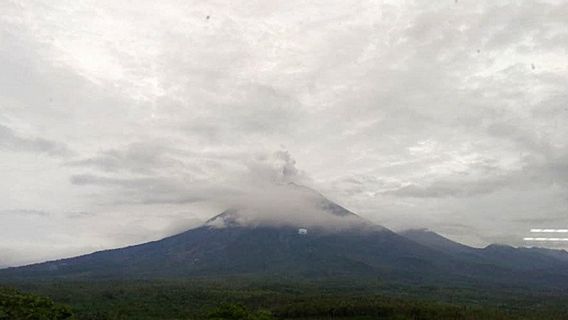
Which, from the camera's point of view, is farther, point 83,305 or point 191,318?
point 83,305

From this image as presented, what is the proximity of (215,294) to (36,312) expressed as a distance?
78269 millimetres

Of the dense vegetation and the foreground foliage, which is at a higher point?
the foreground foliage

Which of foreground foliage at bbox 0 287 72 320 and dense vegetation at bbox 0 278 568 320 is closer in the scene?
foreground foliage at bbox 0 287 72 320

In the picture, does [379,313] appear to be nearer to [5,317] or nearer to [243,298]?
[243,298]

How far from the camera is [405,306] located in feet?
319

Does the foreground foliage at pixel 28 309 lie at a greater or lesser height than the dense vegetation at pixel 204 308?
greater

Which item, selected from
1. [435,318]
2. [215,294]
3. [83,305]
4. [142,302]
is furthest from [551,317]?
[83,305]

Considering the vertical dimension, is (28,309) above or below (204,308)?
above

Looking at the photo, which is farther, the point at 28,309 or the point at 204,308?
the point at 204,308

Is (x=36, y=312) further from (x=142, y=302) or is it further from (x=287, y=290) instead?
(x=287, y=290)

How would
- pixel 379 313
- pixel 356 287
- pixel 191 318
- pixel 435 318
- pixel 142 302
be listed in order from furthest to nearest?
pixel 356 287, pixel 142 302, pixel 379 313, pixel 435 318, pixel 191 318

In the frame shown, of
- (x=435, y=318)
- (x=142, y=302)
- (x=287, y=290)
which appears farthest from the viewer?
(x=287, y=290)

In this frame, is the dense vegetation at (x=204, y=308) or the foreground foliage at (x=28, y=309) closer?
the foreground foliage at (x=28, y=309)

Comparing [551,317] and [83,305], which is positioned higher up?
[83,305]
